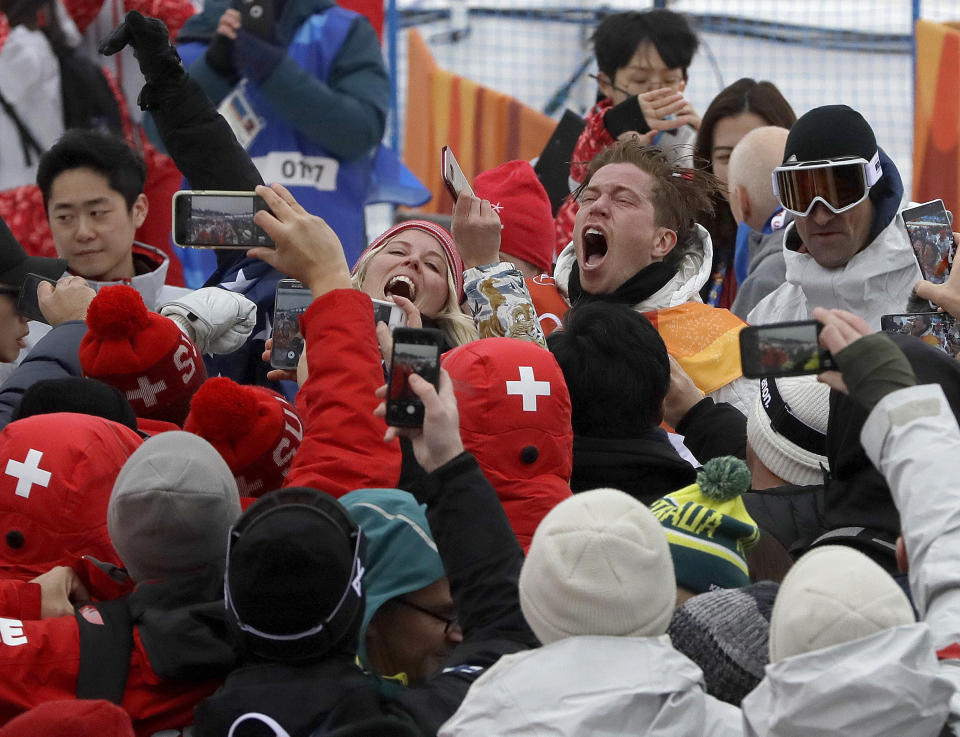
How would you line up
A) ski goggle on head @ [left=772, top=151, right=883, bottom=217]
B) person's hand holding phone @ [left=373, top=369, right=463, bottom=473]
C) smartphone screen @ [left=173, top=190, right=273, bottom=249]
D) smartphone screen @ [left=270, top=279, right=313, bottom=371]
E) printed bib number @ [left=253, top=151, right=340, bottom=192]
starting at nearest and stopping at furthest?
person's hand holding phone @ [left=373, top=369, right=463, bottom=473], smartphone screen @ [left=173, top=190, right=273, bottom=249], smartphone screen @ [left=270, top=279, right=313, bottom=371], ski goggle on head @ [left=772, top=151, right=883, bottom=217], printed bib number @ [left=253, top=151, right=340, bottom=192]

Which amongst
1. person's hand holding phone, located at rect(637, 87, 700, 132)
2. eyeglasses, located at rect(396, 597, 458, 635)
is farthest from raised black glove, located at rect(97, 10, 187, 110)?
eyeglasses, located at rect(396, 597, 458, 635)

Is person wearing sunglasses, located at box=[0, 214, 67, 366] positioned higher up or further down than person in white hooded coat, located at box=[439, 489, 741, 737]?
higher up

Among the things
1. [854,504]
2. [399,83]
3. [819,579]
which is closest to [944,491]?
[819,579]

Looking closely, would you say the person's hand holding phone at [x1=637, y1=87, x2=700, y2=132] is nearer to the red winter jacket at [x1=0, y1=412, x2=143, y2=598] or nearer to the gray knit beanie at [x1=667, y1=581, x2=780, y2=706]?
the red winter jacket at [x1=0, y1=412, x2=143, y2=598]

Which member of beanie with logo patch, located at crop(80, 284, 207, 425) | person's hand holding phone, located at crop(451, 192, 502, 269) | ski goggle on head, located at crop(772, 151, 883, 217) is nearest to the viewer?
beanie with logo patch, located at crop(80, 284, 207, 425)

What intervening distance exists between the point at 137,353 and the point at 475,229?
912 millimetres

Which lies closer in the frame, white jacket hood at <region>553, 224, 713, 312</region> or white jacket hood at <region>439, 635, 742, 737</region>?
white jacket hood at <region>439, 635, 742, 737</region>

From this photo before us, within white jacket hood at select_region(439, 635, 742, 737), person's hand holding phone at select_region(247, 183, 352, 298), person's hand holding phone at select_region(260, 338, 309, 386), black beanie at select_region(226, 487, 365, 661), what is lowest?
white jacket hood at select_region(439, 635, 742, 737)

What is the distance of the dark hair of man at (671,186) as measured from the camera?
4484 mm

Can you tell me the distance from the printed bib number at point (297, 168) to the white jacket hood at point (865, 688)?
4.29 meters

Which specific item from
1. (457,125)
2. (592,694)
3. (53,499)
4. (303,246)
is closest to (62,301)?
(53,499)

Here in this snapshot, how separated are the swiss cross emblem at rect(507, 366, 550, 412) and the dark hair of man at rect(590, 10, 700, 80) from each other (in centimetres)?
306

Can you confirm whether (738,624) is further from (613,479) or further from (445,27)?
(445,27)

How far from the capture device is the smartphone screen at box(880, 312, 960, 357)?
315cm
